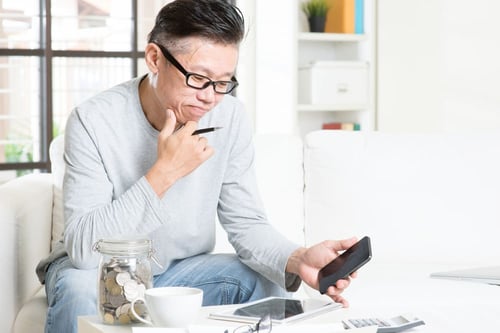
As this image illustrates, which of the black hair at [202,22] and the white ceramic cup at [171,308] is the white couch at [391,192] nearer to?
the black hair at [202,22]

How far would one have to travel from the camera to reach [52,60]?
4.71 metres

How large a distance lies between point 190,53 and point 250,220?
44 cm

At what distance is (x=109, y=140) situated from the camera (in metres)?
2.01

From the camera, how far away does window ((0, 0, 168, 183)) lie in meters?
4.66

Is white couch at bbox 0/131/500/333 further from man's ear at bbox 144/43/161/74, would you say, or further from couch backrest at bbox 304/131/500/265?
man's ear at bbox 144/43/161/74

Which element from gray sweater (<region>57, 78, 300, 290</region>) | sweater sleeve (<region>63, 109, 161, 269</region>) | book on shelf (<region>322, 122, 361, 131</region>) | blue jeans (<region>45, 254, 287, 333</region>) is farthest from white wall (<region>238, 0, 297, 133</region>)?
Result: sweater sleeve (<region>63, 109, 161, 269</region>)

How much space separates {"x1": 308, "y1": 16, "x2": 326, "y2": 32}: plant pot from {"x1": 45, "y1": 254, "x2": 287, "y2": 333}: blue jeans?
8.26 ft

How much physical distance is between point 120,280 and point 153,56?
627mm

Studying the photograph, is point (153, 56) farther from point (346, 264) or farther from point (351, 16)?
point (351, 16)

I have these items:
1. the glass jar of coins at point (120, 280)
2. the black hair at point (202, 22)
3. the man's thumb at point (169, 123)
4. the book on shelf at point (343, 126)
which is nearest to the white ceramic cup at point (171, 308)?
the glass jar of coins at point (120, 280)

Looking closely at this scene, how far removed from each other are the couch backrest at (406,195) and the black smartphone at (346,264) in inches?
35.4

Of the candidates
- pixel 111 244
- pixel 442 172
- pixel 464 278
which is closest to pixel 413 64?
pixel 442 172

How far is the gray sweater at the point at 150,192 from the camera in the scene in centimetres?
184

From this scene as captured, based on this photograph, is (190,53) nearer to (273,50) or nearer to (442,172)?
(442,172)
